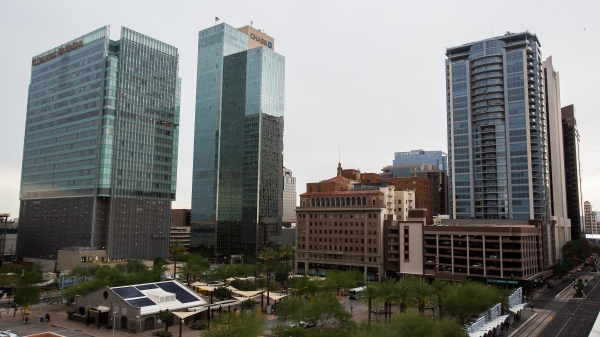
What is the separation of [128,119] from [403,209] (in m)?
112

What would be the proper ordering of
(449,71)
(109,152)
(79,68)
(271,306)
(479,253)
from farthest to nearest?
(449,71), (79,68), (109,152), (479,253), (271,306)

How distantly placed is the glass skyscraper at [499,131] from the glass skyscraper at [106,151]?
121949 millimetres

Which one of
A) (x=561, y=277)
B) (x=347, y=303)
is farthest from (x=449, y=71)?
(x=347, y=303)

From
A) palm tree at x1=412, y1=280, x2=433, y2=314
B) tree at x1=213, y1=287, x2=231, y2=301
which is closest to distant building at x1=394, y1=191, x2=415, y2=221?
tree at x1=213, y1=287, x2=231, y2=301

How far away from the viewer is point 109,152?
562 ft

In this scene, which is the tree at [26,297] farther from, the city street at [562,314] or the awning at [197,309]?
the city street at [562,314]

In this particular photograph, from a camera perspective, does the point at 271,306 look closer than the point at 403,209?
Yes

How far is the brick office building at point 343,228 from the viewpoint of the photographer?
152m

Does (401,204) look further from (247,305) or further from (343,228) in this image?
(247,305)

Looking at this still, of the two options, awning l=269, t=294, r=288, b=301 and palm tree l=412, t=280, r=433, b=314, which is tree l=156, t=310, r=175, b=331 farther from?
palm tree l=412, t=280, r=433, b=314

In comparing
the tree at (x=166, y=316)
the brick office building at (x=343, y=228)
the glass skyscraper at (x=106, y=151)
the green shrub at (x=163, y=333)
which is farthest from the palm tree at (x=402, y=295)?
the glass skyscraper at (x=106, y=151)

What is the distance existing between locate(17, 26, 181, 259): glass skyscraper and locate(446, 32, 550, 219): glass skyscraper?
122 m

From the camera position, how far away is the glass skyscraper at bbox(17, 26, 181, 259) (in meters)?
171

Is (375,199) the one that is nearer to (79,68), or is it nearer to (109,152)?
(109,152)
